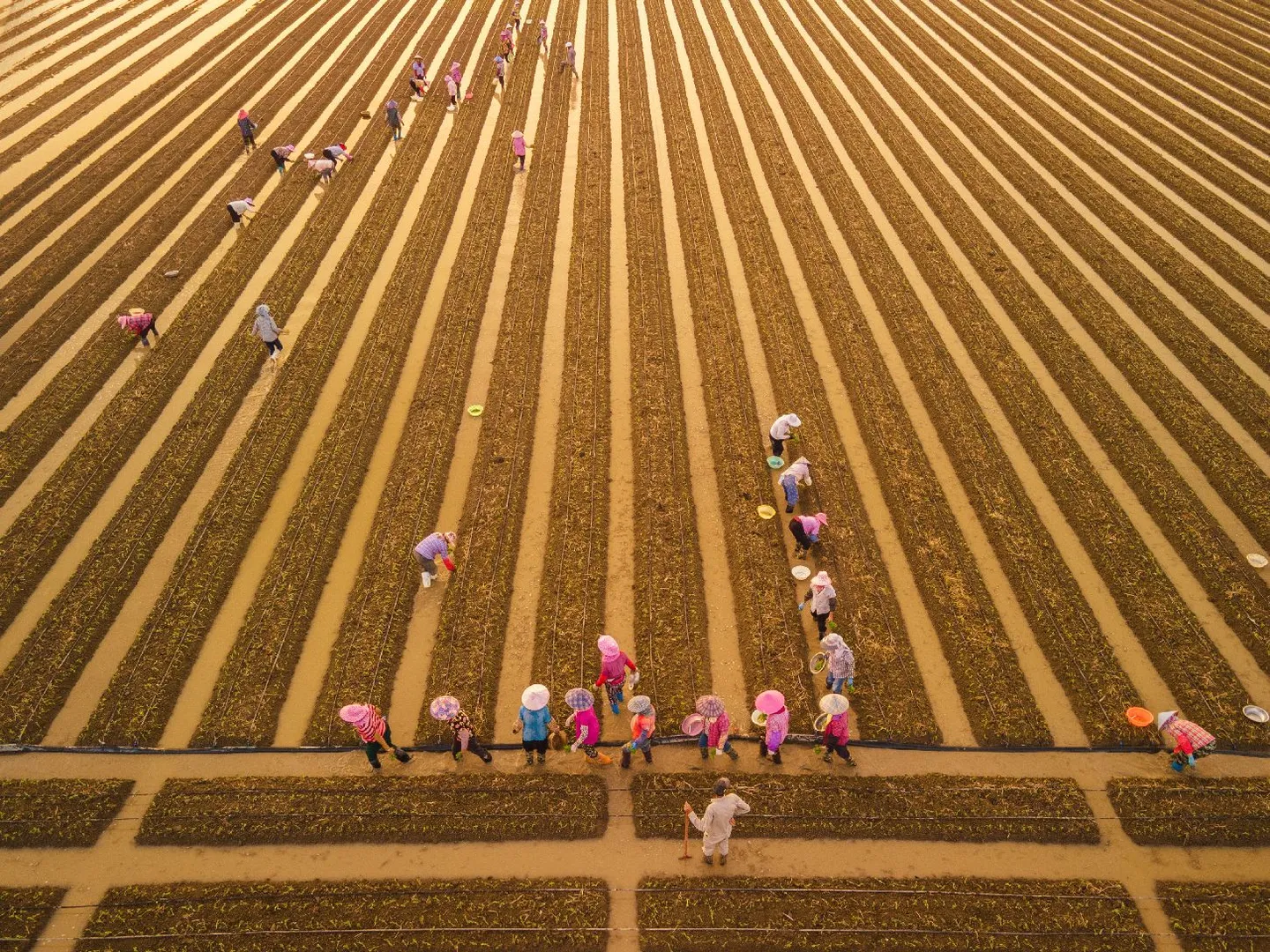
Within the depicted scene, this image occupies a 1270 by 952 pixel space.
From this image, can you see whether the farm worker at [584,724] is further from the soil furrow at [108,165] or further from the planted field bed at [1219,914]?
the soil furrow at [108,165]

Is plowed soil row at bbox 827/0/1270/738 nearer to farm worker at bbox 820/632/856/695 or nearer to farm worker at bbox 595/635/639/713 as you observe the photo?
farm worker at bbox 820/632/856/695

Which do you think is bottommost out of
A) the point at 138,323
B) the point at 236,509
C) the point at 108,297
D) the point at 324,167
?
the point at 236,509

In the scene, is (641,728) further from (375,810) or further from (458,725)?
(375,810)

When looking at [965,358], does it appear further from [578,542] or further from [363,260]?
[363,260]

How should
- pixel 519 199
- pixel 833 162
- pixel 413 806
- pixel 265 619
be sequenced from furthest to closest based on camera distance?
pixel 833 162
pixel 519 199
pixel 265 619
pixel 413 806

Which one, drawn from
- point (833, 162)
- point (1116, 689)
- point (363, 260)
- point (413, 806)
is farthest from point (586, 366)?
point (833, 162)

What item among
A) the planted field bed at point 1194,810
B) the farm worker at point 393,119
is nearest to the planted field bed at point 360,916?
the planted field bed at point 1194,810

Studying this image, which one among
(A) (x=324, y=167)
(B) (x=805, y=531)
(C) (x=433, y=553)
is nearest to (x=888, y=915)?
(B) (x=805, y=531)
